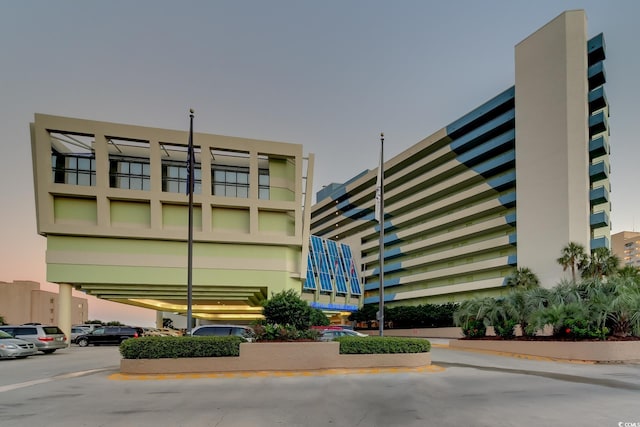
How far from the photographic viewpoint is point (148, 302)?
1935 inches

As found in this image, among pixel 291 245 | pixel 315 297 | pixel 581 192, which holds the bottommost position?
pixel 315 297

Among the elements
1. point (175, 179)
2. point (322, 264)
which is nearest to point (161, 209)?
point (175, 179)

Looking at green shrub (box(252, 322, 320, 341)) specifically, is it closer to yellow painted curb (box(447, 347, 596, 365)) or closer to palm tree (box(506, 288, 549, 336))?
yellow painted curb (box(447, 347, 596, 365))

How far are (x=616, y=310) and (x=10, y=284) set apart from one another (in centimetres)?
10540

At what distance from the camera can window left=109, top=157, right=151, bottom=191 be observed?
32469 millimetres

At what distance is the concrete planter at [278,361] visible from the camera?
51.3ft

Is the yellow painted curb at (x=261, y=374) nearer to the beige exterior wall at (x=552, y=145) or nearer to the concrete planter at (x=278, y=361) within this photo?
the concrete planter at (x=278, y=361)

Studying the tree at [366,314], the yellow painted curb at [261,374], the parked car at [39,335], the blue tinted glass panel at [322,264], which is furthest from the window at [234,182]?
the tree at [366,314]

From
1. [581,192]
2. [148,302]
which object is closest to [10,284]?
[148,302]

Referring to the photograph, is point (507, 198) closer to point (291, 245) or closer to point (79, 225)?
point (291, 245)

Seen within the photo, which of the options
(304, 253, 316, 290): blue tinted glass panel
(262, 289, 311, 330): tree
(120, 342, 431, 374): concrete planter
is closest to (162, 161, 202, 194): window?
(262, 289, 311, 330): tree

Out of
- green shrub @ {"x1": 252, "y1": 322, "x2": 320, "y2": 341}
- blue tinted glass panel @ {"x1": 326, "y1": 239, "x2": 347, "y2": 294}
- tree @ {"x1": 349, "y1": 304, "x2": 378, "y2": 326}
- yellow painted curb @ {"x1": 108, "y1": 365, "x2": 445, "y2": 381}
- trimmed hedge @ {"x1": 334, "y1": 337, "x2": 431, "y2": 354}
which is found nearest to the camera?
yellow painted curb @ {"x1": 108, "y1": 365, "x2": 445, "y2": 381}

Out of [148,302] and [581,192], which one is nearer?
[581,192]

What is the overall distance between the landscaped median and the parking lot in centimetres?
78
